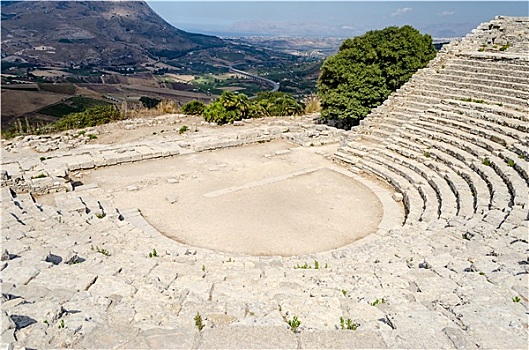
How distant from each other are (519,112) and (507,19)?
8703mm

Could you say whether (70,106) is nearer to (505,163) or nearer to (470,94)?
(470,94)

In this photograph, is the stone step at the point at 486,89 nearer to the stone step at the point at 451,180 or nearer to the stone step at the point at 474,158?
the stone step at the point at 474,158

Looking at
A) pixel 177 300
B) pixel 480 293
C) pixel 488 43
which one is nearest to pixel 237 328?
pixel 177 300

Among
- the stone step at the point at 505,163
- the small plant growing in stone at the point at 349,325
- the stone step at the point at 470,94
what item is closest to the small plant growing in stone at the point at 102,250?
the small plant growing in stone at the point at 349,325

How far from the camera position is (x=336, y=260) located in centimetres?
789

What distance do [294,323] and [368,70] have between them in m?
16.6

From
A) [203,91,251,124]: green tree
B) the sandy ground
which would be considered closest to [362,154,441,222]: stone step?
the sandy ground

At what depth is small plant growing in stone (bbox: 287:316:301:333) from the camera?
→ 4136 mm

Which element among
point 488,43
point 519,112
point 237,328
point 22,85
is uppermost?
point 488,43

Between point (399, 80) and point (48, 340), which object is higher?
point (399, 80)

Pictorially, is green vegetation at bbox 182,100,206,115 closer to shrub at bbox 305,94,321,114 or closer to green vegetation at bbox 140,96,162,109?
shrub at bbox 305,94,321,114

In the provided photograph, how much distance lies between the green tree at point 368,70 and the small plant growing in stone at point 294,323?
15.5 meters

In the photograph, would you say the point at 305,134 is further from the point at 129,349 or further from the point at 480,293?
the point at 129,349

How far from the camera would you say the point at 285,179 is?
43.7ft
